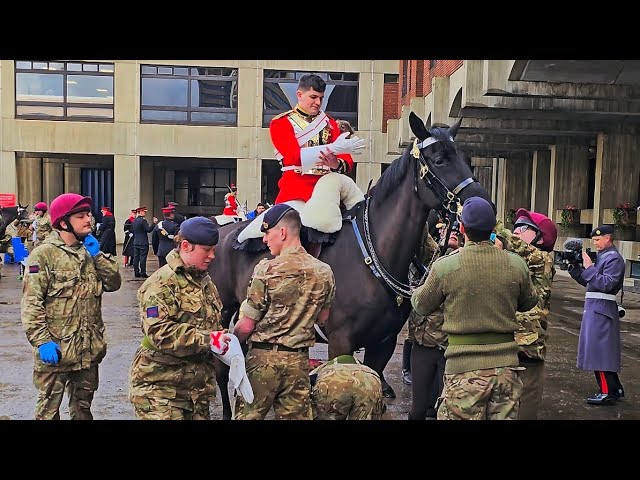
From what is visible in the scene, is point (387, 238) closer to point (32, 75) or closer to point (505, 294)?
point (505, 294)

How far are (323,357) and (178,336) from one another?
17.3 feet

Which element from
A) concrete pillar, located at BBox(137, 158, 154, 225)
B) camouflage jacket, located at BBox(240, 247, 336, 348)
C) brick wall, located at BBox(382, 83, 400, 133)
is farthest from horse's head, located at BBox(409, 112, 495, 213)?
concrete pillar, located at BBox(137, 158, 154, 225)

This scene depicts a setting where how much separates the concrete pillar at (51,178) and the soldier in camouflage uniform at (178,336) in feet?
115

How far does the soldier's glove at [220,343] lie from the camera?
3.32 meters

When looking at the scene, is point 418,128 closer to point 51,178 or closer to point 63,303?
point 63,303

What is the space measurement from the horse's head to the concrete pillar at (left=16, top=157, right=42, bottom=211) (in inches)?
1299

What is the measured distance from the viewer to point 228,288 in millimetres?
5512

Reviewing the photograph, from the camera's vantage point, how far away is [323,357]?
8445 mm

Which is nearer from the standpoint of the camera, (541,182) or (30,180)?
(541,182)

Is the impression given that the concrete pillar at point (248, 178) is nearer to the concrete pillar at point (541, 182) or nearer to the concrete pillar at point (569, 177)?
the concrete pillar at point (541, 182)

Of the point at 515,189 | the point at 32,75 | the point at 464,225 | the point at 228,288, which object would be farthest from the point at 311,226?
the point at 32,75

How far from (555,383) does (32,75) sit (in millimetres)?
28915

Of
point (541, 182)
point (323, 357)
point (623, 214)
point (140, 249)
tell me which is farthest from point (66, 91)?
point (323, 357)

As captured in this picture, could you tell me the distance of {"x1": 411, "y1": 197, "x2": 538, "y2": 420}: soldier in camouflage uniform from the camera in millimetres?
3484
